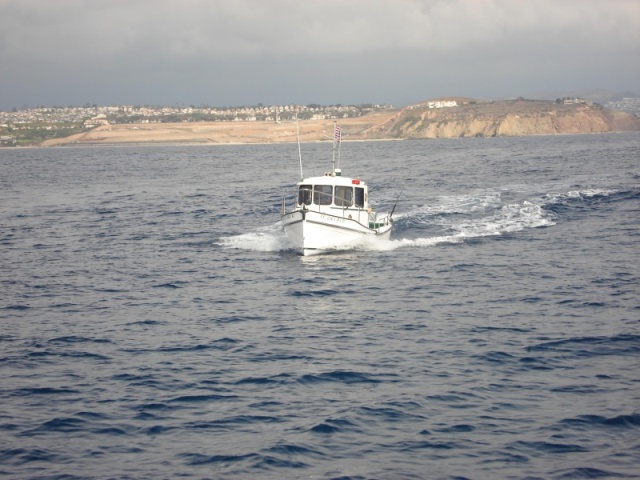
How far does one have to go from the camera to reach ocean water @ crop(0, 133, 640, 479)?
552 inches

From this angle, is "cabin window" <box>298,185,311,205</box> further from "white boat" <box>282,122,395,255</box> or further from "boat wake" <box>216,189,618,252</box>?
"boat wake" <box>216,189,618,252</box>

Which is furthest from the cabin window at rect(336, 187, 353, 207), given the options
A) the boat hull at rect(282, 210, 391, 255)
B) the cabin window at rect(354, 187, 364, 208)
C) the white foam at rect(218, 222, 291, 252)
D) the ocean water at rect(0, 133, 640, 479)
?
the white foam at rect(218, 222, 291, 252)

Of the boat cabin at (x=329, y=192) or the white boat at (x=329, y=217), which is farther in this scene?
the boat cabin at (x=329, y=192)

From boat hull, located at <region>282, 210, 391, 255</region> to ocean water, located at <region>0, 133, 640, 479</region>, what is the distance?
2.83ft

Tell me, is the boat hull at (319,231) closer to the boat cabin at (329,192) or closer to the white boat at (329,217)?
the white boat at (329,217)

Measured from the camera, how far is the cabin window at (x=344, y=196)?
3588 cm

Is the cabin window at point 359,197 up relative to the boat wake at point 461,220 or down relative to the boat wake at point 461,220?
up

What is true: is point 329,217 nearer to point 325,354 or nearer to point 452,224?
point 452,224

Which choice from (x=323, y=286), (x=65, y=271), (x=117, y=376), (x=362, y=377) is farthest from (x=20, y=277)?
(x=362, y=377)

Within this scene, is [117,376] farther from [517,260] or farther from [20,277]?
[517,260]

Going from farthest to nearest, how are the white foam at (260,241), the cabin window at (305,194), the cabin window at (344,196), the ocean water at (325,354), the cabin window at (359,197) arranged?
the white foam at (260,241) → the cabin window at (359,197) → the cabin window at (344,196) → the cabin window at (305,194) → the ocean water at (325,354)

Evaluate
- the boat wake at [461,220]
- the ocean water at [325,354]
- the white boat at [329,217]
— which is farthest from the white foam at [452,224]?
the white boat at [329,217]

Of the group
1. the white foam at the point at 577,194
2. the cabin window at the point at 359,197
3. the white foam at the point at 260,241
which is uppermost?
the cabin window at the point at 359,197

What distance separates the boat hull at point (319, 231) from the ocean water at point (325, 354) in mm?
864
